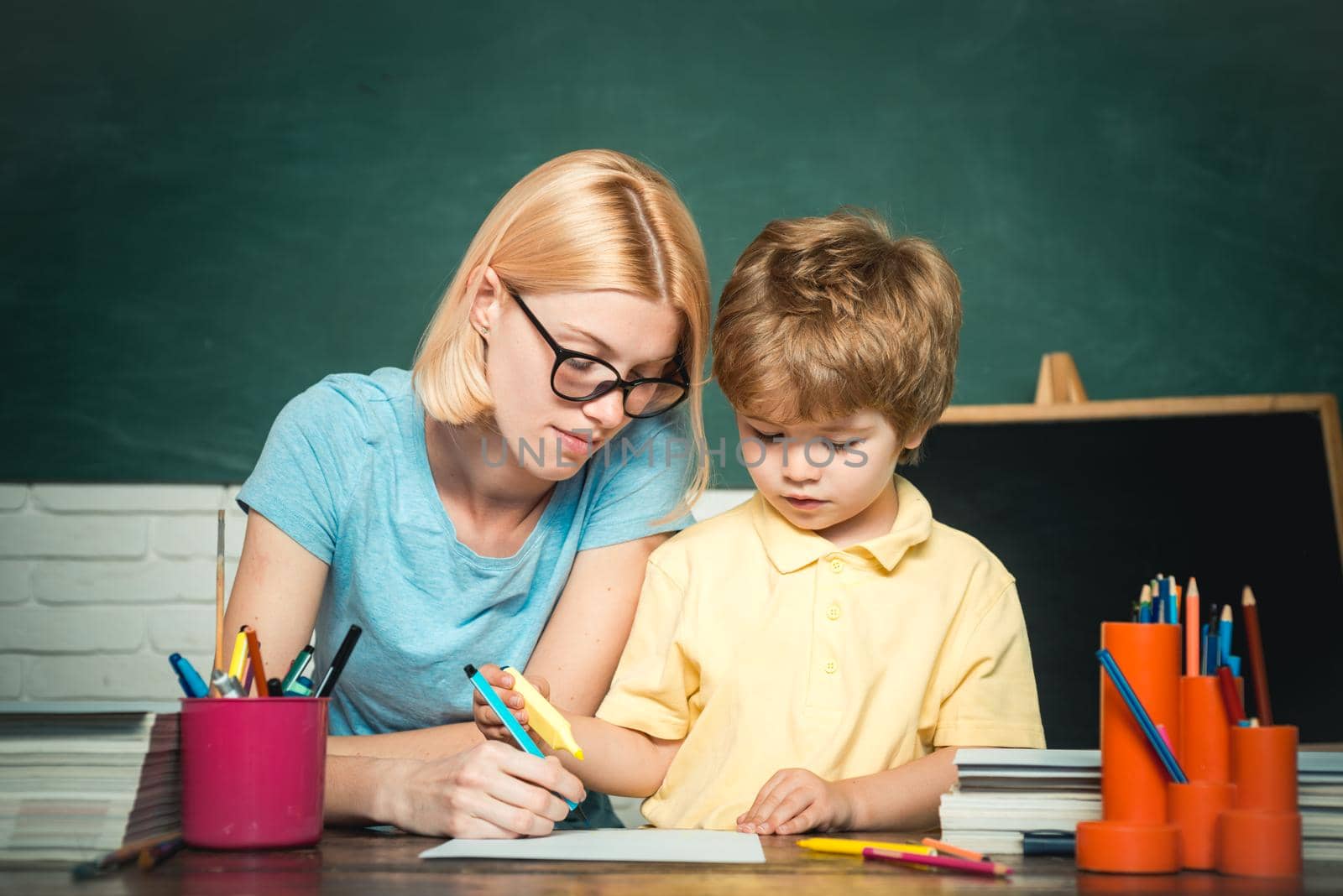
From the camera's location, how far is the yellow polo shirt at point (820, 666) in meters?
1.18

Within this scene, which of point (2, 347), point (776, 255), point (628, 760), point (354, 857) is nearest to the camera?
point (354, 857)

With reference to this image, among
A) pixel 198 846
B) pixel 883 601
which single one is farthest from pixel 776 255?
pixel 198 846

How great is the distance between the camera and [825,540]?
1.26 metres

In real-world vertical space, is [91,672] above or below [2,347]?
below

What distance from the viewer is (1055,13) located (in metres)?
2.26

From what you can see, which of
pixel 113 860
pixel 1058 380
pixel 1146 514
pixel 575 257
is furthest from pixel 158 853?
pixel 1058 380

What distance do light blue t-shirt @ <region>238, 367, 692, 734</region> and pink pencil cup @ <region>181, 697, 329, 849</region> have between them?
1.46ft

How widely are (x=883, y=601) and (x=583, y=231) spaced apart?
1.56 feet

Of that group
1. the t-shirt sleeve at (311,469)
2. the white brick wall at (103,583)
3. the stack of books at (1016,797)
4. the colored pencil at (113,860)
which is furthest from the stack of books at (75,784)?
the white brick wall at (103,583)

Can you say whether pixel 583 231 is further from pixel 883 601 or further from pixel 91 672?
pixel 91 672

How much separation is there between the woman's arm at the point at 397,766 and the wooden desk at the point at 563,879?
0.34 feet

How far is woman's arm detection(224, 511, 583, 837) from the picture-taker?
0.96 m

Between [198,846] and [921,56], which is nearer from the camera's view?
[198,846]

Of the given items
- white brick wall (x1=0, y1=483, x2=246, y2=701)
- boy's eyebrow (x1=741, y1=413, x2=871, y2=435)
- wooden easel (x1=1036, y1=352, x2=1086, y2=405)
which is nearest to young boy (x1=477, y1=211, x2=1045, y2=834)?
boy's eyebrow (x1=741, y1=413, x2=871, y2=435)
